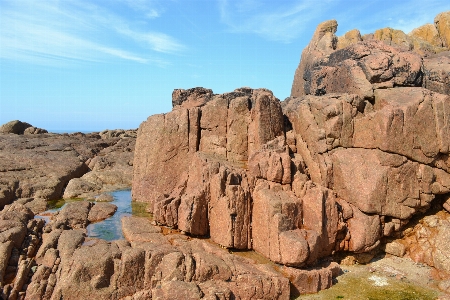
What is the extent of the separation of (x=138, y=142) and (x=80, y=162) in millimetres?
11613

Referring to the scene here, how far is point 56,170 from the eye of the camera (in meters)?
32.9

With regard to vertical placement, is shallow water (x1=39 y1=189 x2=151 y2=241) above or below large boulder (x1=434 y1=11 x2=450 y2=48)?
below

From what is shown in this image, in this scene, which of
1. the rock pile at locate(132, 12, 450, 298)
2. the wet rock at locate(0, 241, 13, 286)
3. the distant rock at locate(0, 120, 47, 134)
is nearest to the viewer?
the wet rock at locate(0, 241, 13, 286)

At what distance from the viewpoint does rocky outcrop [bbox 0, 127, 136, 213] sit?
2840 centimetres

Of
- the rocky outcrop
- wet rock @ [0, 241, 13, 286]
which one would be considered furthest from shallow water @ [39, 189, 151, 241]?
wet rock @ [0, 241, 13, 286]

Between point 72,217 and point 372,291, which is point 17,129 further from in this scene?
point 372,291

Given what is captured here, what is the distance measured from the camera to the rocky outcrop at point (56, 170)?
2840 centimetres

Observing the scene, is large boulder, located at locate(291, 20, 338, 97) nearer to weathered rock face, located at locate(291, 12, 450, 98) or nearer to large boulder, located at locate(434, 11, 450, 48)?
weathered rock face, located at locate(291, 12, 450, 98)

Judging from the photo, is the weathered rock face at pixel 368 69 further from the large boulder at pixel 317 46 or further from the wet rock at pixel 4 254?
the wet rock at pixel 4 254

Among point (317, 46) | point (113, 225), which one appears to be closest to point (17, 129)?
point (113, 225)

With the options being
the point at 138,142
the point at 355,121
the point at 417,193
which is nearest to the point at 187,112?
the point at 138,142

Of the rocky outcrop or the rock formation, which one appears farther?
the rocky outcrop

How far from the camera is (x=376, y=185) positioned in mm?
21078

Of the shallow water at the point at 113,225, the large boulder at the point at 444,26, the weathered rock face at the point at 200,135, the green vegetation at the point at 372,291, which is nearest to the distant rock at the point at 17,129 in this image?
the shallow water at the point at 113,225
